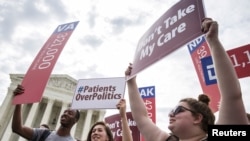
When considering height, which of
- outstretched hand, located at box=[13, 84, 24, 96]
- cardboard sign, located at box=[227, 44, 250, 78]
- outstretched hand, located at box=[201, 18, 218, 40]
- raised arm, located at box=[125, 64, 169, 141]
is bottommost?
raised arm, located at box=[125, 64, 169, 141]

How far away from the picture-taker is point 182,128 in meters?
2.31

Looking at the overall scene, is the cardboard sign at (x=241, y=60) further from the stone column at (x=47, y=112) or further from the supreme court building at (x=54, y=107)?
the stone column at (x=47, y=112)

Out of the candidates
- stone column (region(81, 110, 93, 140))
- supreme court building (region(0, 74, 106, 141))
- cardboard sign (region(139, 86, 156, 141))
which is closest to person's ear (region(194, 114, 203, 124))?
cardboard sign (region(139, 86, 156, 141))

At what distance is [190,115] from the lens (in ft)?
7.84

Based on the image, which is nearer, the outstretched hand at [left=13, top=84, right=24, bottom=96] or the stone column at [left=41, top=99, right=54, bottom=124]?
the outstretched hand at [left=13, top=84, right=24, bottom=96]

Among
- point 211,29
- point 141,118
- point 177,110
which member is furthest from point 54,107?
point 211,29

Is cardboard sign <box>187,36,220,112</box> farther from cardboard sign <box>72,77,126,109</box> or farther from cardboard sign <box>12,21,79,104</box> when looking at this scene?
cardboard sign <box>12,21,79,104</box>

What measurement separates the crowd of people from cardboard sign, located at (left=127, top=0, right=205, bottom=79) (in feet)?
1.12

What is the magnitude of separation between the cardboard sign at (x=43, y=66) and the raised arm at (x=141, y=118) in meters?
1.73

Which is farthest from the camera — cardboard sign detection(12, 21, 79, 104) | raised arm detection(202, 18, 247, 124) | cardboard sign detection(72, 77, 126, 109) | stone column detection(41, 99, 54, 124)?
stone column detection(41, 99, 54, 124)

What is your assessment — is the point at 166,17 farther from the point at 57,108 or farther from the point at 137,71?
the point at 57,108

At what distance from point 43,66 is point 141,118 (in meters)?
2.64

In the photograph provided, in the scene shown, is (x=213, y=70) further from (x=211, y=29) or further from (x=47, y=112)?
(x=47, y=112)

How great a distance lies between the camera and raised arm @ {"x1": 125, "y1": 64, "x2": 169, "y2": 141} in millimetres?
2582
